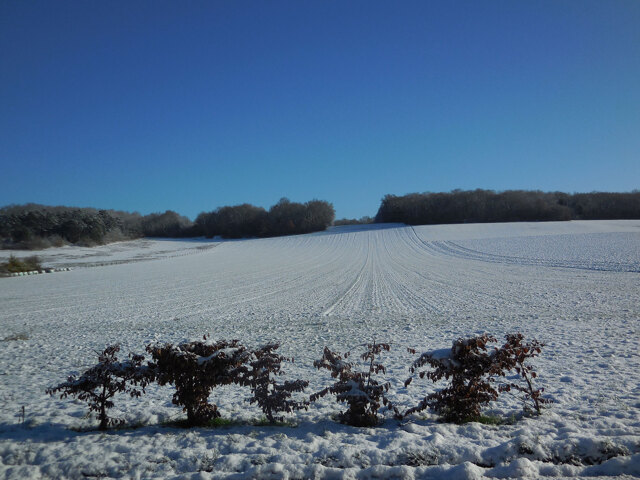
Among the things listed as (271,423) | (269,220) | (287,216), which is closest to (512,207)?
(287,216)

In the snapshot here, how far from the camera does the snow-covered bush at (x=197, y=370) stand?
4938mm

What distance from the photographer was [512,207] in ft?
265

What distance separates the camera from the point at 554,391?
6344mm

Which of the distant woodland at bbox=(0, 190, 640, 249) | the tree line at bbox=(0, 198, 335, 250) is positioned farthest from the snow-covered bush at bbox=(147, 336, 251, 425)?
the tree line at bbox=(0, 198, 335, 250)

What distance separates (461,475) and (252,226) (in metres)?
88.6

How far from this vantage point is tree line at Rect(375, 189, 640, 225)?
3095 inches

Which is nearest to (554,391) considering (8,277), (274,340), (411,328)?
(411,328)

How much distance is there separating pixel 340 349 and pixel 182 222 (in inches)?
3706

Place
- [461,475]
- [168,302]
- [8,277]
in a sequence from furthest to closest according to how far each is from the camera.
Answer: [8,277] < [168,302] < [461,475]

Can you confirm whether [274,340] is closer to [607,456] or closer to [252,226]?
[607,456]

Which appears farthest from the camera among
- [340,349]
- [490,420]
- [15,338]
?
[15,338]

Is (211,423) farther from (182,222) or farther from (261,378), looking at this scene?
(182,222)

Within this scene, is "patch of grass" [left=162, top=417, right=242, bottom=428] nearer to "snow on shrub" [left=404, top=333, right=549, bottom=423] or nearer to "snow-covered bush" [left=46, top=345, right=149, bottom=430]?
"snow-covered bush" [left=46, top=345, right=149, bottom=430]

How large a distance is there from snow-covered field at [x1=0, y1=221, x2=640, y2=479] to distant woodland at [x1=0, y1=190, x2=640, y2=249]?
142 ft
